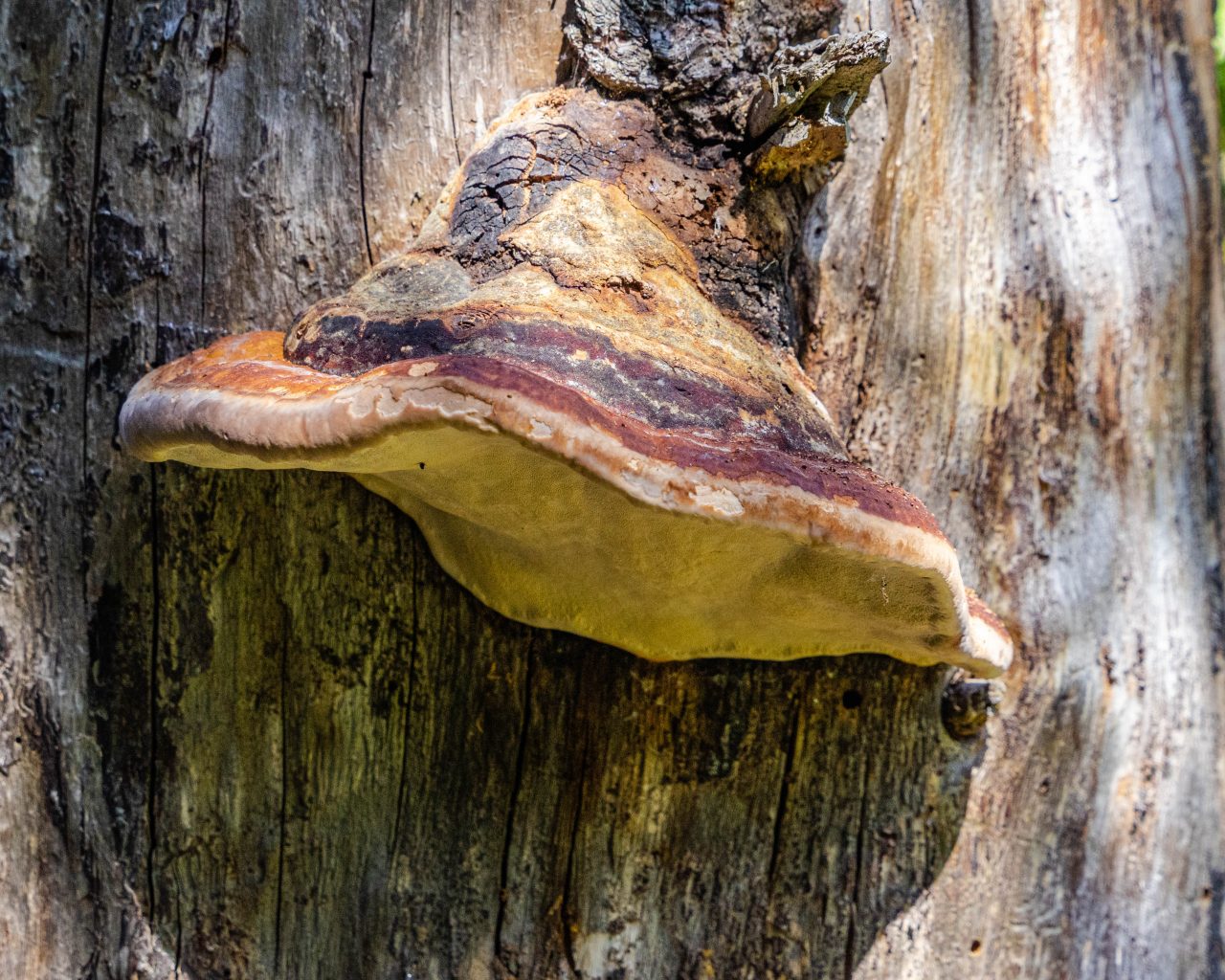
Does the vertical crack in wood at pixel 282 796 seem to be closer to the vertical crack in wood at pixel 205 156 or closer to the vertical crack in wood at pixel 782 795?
the vertical crack in wood at pixel 205 156

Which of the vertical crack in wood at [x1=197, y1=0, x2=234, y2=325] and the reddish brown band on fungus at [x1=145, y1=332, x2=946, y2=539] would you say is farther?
the vertical crack in wood at [x1=197, y1=0, x2=234, y2=325]

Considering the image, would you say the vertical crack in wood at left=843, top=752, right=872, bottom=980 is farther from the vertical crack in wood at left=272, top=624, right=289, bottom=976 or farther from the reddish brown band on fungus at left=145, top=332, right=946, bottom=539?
the vertical crack in wood at left=272, top=624, right=289, bottom=976

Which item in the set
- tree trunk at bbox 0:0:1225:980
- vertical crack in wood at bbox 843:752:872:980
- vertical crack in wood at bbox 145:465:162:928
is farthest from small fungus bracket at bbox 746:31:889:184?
vertical crack in wood at bbox 145:465:162:928

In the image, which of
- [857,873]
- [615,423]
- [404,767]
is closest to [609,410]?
[615,423]

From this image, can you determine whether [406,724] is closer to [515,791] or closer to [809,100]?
[515,791]

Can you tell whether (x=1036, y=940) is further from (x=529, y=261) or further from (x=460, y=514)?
(x=529, y=261)
